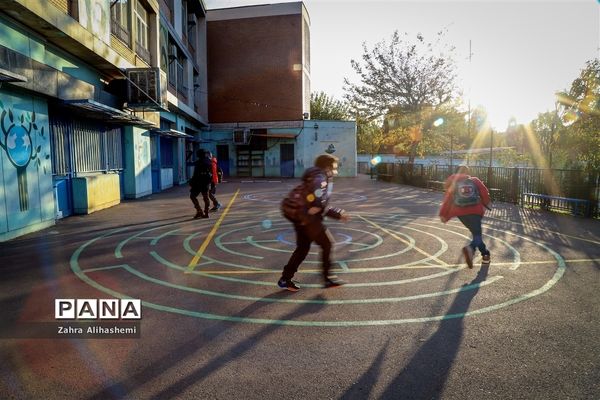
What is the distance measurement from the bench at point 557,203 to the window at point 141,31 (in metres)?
17.3

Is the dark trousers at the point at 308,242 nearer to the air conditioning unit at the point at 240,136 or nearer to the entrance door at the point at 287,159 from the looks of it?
the air conditioning unit at the point at 240,136

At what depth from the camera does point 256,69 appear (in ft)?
122

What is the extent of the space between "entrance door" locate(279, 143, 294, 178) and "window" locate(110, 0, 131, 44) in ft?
69.3

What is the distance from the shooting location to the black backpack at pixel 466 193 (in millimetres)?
6555

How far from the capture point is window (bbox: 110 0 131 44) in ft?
47.8

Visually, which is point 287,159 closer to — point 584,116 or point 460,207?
point 584,116

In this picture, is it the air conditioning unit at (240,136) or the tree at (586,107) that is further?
the air conditioning unit at (240,136)

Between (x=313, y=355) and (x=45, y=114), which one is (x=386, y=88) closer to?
(x=45, y=114)

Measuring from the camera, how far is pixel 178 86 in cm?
2638

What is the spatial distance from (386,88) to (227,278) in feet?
99.5

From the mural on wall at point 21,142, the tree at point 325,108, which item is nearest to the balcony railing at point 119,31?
the mural on wall at point 21,142

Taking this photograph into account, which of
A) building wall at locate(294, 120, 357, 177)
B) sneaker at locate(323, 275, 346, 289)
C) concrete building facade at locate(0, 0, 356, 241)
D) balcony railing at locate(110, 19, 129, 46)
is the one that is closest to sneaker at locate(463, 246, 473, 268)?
sneaker at locate(323, 275, 346, 289)

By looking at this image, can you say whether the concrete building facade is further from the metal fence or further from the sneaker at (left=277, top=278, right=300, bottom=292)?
the metal fence

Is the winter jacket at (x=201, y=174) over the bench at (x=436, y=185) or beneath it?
over
